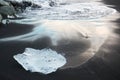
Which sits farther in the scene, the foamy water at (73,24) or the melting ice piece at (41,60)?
the foamy water at (73,24)

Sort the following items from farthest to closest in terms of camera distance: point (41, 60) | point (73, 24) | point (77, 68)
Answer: point (73, 24) < point (41, 60) < point (77, 68)

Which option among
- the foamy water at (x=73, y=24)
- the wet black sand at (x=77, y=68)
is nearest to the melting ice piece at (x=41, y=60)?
the wet black sand at (x=77, y=68)

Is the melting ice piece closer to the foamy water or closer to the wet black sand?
the wet black sand

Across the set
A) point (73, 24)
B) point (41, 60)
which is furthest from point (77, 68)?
point (73, 24)

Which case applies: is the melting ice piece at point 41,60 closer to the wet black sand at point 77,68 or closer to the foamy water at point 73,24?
the wet black sand at point 77,68

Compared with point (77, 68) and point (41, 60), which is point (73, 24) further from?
point (77, 68)

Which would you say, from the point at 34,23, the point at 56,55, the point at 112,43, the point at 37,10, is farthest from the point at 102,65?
the point at 37,10

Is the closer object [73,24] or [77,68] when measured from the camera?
[77,68]

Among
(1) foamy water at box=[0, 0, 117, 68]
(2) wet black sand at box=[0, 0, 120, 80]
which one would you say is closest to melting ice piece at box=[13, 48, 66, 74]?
(2) wet black sand at box=[0, 0, 120, 80]

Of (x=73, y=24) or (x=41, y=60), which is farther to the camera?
(x=73, y=24)

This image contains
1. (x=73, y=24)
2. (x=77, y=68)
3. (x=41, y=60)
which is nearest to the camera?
(x=77, y=68)
